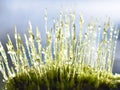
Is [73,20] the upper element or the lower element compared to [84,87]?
upper

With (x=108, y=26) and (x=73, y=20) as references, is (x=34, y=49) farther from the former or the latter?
(x=108, y=26)

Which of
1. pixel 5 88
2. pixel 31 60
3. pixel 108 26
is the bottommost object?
pixel 5 88

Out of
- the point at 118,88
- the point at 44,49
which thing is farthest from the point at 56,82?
the point at 118,88

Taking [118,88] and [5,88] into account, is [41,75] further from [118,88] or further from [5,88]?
[118,88]

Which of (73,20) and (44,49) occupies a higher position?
(73,20)

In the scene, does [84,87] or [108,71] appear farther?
[108,71]

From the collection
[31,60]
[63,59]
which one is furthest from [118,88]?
[31,60]
